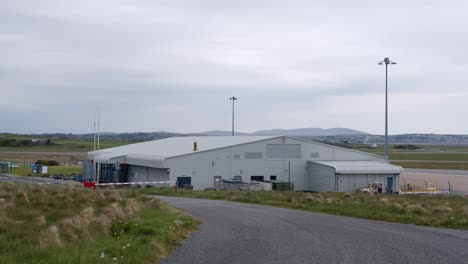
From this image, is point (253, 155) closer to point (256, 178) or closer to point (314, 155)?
point (256, 178)

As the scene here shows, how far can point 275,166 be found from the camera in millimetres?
46625

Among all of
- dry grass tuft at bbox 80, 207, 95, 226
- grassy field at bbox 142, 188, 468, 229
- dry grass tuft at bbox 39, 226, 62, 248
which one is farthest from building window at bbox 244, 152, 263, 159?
dry grass tuft at bbox 39, 226, 62, 248

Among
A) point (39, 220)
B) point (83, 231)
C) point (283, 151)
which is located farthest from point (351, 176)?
point (83, 231)

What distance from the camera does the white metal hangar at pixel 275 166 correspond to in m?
43.8

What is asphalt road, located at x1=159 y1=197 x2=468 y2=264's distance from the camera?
11062 millimetres

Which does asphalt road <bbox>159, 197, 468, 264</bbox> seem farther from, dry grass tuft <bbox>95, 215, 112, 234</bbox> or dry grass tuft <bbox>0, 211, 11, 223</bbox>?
dry grass tuft <bbox>0, 211, 11, 223</bbox>

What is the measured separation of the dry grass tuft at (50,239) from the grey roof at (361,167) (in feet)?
111

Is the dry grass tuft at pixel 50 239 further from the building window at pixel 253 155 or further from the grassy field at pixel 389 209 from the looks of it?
the building window at pixel 253 155

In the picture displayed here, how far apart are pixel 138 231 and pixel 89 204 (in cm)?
586

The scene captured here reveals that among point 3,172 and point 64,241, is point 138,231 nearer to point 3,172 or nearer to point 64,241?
point 64,241

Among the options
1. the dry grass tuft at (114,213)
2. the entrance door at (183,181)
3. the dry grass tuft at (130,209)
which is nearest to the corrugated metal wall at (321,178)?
the entrance door at (183,181)

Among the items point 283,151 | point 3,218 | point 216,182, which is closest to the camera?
point 3,218

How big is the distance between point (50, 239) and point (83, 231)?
4.72ft

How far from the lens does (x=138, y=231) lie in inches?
523
